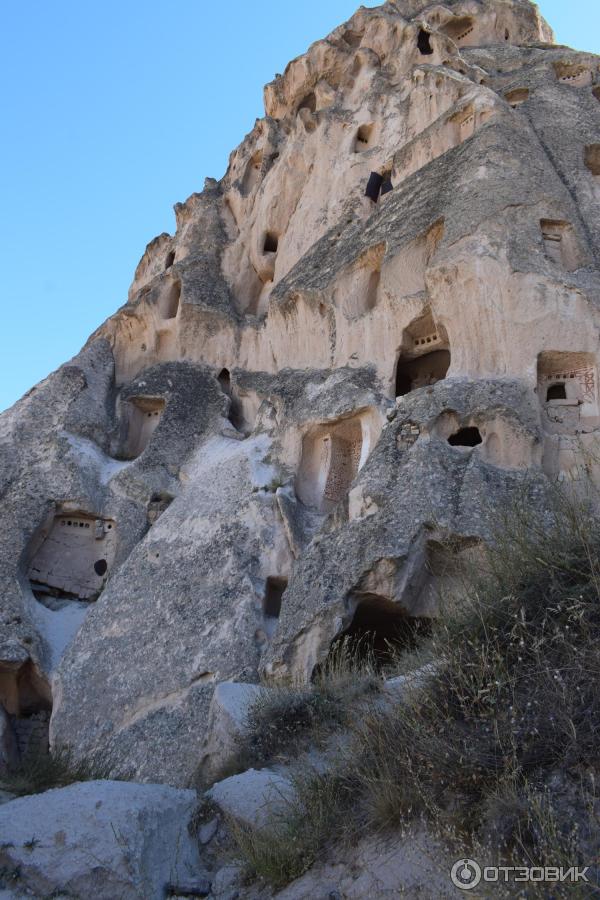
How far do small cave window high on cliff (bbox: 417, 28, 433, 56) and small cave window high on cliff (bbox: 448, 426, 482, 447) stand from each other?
1054cm

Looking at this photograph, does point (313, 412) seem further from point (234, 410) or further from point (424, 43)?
point (424, 43)

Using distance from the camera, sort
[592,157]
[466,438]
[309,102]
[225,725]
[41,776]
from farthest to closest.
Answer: [309,102] < [592,157] < [466,438] < [41,776] < [225,725]

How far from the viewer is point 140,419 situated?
13.6 metres

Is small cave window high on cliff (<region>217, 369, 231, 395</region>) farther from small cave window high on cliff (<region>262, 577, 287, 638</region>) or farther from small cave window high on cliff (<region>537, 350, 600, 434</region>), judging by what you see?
small cave window high on cliff (<region>537, 350, 600, 434</region>)

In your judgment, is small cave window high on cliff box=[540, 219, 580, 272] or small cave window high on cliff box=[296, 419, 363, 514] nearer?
small cave window high on cliff box=[540, 219, 580, 272]

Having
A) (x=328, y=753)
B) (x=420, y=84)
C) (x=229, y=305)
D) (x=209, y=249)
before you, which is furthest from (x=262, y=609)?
(x=420, y=84)

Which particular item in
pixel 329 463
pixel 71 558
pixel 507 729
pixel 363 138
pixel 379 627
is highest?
pixel 363 138

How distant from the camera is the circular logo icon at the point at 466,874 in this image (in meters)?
2.68

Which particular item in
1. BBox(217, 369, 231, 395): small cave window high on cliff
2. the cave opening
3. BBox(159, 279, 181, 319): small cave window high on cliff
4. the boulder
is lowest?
the boulder

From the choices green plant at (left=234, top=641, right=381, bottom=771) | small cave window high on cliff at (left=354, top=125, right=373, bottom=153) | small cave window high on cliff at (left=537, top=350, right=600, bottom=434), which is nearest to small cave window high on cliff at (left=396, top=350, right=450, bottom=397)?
small cave window high on cliff at (left=537, top=350, right=600, bottom=434)

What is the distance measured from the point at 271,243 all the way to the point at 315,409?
651cm

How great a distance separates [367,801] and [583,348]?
6349 mm

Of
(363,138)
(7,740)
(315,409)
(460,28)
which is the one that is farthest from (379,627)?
(460,28)

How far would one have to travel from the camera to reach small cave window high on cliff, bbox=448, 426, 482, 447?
8453 millimetres
